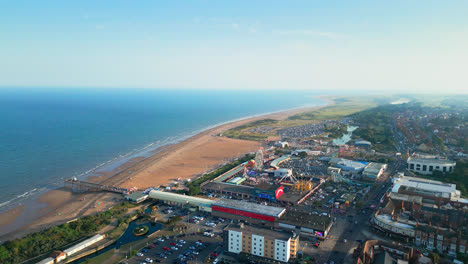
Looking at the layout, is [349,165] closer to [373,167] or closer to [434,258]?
[373,167]

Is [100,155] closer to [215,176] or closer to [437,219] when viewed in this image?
[215,176]

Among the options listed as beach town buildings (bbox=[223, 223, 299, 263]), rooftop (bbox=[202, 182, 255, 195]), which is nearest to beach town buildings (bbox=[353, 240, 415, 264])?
beach town buildings (bbox=[223, 223, 299, 263])

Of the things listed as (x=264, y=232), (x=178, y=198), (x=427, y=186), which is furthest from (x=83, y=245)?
(x=427, y=186)

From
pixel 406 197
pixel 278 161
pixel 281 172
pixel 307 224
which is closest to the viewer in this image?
pixel 307 224

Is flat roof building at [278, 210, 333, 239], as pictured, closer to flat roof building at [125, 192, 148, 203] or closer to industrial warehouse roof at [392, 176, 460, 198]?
industrial warehouse roof at [392, 176, 460, 198]

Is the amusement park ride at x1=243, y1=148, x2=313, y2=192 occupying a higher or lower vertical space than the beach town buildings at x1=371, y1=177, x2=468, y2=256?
lower

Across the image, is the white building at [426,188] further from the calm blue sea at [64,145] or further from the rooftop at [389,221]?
the calm blue sea at [64,145]

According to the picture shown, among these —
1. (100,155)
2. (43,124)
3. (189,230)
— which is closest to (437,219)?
(189,230)
